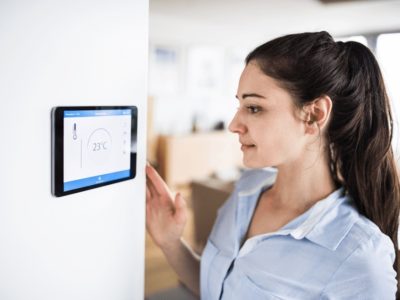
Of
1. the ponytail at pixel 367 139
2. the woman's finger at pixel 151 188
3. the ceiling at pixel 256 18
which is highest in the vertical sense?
the ceiling at pixel 256 18

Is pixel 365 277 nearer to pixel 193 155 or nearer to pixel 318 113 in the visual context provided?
pixel 318 113

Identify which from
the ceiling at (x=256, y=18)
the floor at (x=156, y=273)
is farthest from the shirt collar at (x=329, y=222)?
the ceiling at (x=256, y=18)

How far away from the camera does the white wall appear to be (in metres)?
0.47

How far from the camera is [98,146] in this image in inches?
23.2

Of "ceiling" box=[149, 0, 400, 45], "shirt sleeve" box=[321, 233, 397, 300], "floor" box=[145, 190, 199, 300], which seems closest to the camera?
"shirt sleeve" box=[321, 233, 397, 300]

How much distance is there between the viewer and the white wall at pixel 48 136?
1.53 feet

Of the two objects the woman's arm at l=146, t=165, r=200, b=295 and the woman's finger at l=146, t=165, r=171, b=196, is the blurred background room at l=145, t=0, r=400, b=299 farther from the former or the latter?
the woman's finger at l=146, t=165, r=171, b=196

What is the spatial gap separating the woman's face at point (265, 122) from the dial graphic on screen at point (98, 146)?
0.35 m

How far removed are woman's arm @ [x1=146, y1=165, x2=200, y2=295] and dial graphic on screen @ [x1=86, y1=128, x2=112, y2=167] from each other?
30 centimetres

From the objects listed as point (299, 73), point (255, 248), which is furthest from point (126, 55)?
point (255, 248)

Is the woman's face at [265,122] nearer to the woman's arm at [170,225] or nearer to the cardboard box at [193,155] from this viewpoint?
the woman's arm at [170,225]

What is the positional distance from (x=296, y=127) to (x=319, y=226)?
23 centimetres

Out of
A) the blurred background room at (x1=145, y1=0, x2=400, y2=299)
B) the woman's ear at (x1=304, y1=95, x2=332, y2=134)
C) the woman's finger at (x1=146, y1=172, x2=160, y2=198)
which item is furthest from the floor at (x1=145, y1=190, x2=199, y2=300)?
the woman's ear at (x1=304, y1=95, x2=332, y2=134)

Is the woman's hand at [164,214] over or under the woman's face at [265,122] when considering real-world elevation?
under
